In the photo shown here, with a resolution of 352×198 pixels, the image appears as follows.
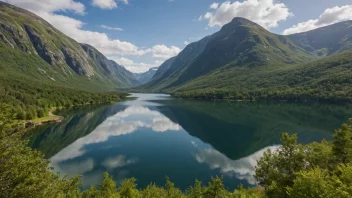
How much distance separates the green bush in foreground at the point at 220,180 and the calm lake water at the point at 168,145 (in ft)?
82.3

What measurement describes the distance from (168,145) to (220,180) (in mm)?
73020

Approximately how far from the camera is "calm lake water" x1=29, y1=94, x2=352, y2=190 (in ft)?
226

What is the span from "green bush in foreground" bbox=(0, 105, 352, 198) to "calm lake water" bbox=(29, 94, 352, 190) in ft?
82.3

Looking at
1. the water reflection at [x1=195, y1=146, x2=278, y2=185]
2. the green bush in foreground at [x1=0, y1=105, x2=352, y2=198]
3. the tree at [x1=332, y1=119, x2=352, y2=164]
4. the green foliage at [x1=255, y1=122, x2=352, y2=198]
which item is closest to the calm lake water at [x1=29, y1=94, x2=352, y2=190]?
the water reflection at [x1=195, y1=146, x2=278, y2=185]

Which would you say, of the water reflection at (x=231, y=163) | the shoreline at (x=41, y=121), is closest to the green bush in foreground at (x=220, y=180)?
the water reflection at (x=231, y=163)

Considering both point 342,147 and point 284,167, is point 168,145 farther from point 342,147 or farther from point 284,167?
point 342,147

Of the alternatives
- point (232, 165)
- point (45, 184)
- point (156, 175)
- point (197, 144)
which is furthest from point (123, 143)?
point (45, 184)

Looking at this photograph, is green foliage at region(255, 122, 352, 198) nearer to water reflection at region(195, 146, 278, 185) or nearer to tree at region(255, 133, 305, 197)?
tree at region(255, 133, 305, 197)

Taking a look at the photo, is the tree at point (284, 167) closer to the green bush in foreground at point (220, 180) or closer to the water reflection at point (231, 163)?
the green bush in foreground at point (220, 180)

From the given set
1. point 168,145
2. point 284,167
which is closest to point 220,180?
point 284,167

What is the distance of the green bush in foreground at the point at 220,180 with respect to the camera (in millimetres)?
19578

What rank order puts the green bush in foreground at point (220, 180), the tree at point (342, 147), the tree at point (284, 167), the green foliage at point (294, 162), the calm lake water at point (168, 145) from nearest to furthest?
the green bush in foreground at point (220, 180)
the green foliage at point (294, 162)
the tree at point (284, 167)
the tree at point (342, 147)
the calm lake water at point (168, 145)

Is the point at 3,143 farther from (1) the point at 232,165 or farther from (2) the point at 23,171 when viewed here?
(1) the point at 232,165

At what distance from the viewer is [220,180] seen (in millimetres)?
31328
